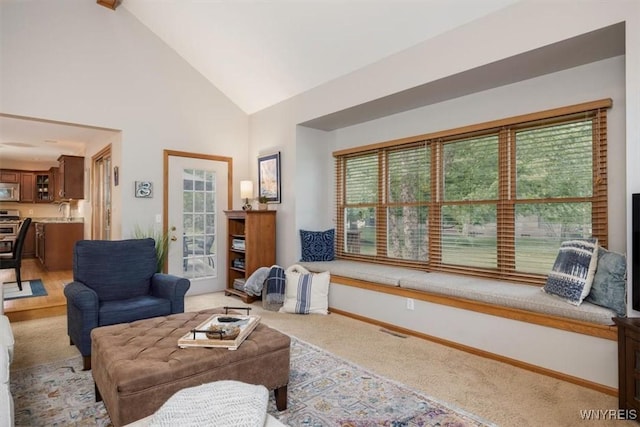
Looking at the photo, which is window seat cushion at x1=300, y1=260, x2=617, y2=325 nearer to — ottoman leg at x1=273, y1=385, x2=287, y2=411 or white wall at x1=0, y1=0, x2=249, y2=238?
ottoman leg at x1=273, y1=385, x2=287, y2=411

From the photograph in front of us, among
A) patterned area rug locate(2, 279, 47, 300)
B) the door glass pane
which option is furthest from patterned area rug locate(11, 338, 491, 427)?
patterned area rug locate(2, 279, 47, 300)

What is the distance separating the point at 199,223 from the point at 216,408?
14.8ft

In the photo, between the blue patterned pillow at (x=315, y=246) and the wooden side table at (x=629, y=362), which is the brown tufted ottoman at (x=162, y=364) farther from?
the blue patterned pillow at (x=315, y=246)

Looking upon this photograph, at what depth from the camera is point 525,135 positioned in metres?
3.41

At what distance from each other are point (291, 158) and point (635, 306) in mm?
3865

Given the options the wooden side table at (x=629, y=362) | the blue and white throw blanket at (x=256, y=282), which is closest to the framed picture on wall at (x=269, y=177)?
the blue and white throw blanket at (x=256, y=282)

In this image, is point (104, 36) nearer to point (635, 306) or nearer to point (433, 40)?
point (433, 40)

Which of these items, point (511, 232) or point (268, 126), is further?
point (268, 126)

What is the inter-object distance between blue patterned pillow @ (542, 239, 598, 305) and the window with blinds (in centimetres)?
35

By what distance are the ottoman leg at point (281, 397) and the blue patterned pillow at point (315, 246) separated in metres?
2.73

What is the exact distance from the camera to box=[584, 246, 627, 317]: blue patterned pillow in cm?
247

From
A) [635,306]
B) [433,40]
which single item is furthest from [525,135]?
[635,306]

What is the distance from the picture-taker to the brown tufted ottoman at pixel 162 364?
174 centimetres

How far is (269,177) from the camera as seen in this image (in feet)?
17.7
